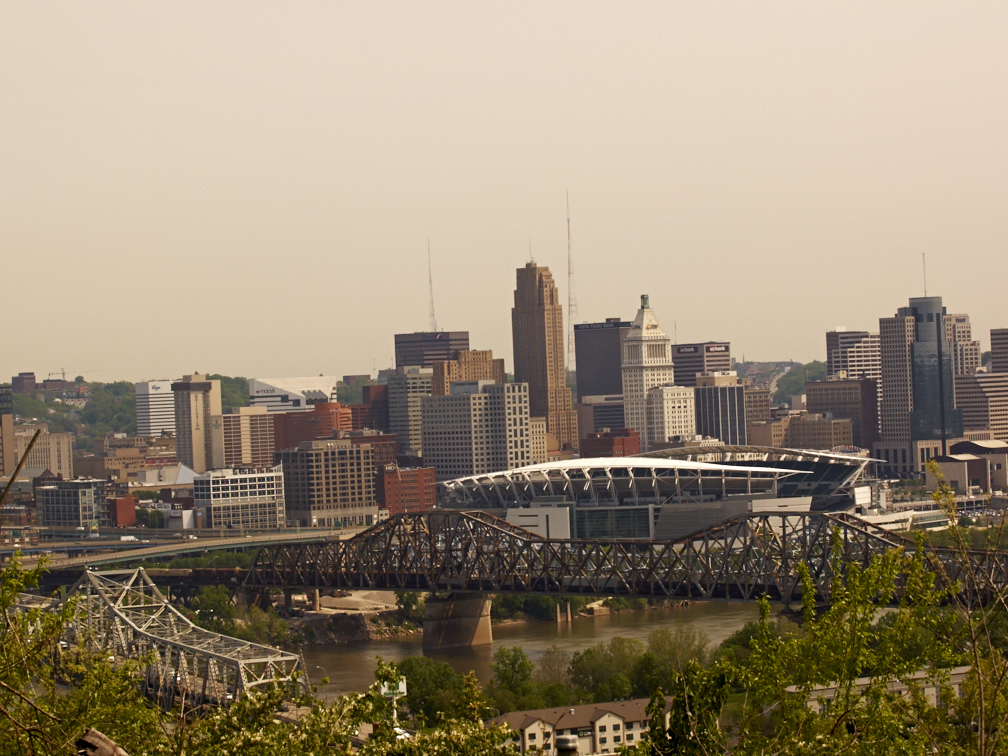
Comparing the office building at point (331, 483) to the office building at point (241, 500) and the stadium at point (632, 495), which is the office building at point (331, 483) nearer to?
the office building at point (241, 500)

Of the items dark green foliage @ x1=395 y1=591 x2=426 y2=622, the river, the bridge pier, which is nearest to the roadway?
dark green foliage @ x1=395 y1=591 x2=426 y2=622

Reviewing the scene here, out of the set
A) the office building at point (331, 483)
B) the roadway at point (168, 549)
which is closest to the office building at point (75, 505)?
the office building at point (331, 483)

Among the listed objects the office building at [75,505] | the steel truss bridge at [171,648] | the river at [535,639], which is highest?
the office building at [75,505]

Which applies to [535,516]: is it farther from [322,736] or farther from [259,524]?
[322,736]

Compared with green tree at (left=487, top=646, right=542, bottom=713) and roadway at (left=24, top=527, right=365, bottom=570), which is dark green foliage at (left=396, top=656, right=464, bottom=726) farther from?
roadway at (left=24, top=527, right=365, bottom=570)

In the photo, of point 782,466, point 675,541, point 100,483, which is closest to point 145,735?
point 675,541

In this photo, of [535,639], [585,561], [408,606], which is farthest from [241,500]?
[585,561]
